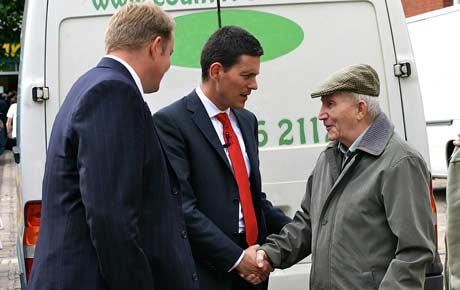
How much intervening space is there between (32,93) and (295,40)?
144 centimetres

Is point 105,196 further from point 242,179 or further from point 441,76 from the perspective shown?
point 441,76

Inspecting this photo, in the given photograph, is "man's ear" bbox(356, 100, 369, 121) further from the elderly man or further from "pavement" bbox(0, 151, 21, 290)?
"pavement" bbox(0, 151, 21, 290)

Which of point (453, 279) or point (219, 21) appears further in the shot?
point (219, 21)

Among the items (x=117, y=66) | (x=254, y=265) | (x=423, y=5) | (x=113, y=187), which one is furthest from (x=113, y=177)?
(x=423, y=5)

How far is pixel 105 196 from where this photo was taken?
2.78 metres

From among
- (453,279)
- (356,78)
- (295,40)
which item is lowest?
(453,279)

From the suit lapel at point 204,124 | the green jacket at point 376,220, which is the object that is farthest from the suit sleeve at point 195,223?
the green jacket at point 376,220

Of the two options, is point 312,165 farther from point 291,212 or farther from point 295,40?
point 295,40

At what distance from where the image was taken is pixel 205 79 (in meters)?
4.18

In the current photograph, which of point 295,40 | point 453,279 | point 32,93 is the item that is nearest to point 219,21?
point 295,40

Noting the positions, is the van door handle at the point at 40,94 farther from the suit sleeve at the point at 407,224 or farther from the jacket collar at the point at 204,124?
the suit sleeve at the point at 407,224

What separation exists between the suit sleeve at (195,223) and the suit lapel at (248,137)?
1.18ft

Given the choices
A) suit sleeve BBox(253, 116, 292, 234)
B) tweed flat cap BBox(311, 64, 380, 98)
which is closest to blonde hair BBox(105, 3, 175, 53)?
tweed flat cap BBox(311, 64, 380, 98)

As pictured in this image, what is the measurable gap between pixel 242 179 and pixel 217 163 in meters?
0.16
